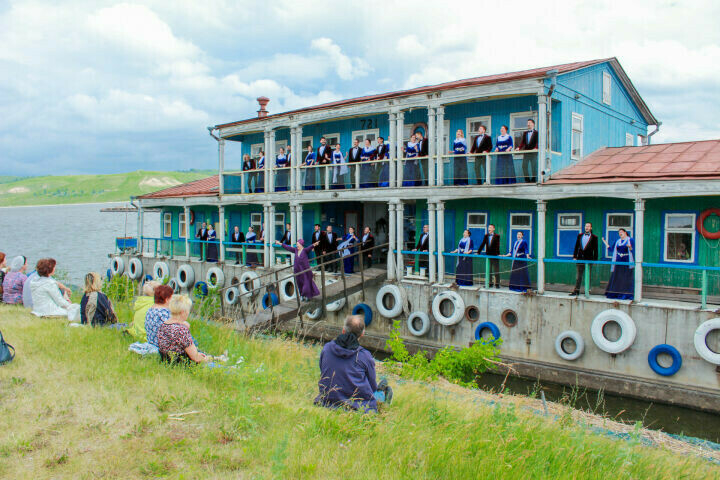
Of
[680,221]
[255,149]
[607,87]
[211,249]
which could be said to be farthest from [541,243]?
[255,149]

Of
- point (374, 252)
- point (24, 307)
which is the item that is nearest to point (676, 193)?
point (374, 252)

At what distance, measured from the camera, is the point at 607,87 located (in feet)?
64.7

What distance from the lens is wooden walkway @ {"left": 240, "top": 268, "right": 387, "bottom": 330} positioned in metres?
14.0

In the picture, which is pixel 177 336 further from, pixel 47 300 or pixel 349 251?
pixel 349 251

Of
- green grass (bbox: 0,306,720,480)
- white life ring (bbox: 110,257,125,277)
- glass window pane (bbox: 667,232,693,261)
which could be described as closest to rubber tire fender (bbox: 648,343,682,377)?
glass window pane (bbox: 667,232,693,261)

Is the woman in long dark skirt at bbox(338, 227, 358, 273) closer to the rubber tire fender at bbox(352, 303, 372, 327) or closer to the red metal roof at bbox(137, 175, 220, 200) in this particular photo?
the rubber tire fender at bbox(352, 303, 372, 327)

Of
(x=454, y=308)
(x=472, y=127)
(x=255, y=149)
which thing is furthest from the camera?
(x=255, y=149)

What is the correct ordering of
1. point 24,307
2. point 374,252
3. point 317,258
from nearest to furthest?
point 24,307, point 317,258, point 374,252

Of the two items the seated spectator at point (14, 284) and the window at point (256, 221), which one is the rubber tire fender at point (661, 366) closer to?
the seated spectator at point (14, 284)

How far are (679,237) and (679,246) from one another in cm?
25

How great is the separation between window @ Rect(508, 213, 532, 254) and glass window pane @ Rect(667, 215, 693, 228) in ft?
12.5

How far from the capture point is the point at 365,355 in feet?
19.8

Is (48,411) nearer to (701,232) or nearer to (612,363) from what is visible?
(612,363)

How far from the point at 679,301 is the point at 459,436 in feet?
32.5
